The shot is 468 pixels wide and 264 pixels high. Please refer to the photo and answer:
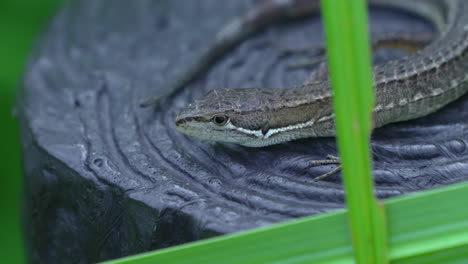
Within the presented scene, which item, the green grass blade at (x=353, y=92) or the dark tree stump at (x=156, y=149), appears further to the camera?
the dark tree stump at (x=156, y=149)

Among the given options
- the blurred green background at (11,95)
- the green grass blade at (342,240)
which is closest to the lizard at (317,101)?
the green grass blade at (342,240)

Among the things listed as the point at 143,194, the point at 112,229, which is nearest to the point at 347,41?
the point at 143,194

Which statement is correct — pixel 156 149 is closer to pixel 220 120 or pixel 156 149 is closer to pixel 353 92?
pixel 220 120

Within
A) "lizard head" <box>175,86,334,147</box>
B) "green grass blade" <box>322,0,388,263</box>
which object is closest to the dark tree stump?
"lizard head" <box>175,86,334,147</box>

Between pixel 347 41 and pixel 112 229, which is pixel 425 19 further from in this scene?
pixel 347 41

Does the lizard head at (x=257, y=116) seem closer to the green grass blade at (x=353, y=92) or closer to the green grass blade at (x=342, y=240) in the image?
the green grass blade at (x=342, y=240)

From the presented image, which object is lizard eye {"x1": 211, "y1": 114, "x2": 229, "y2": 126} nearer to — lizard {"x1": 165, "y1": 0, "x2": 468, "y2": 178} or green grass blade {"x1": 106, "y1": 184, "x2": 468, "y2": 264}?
lizard {"x1": 165, "y1": 0, "x2": 468, "y2": 178}
